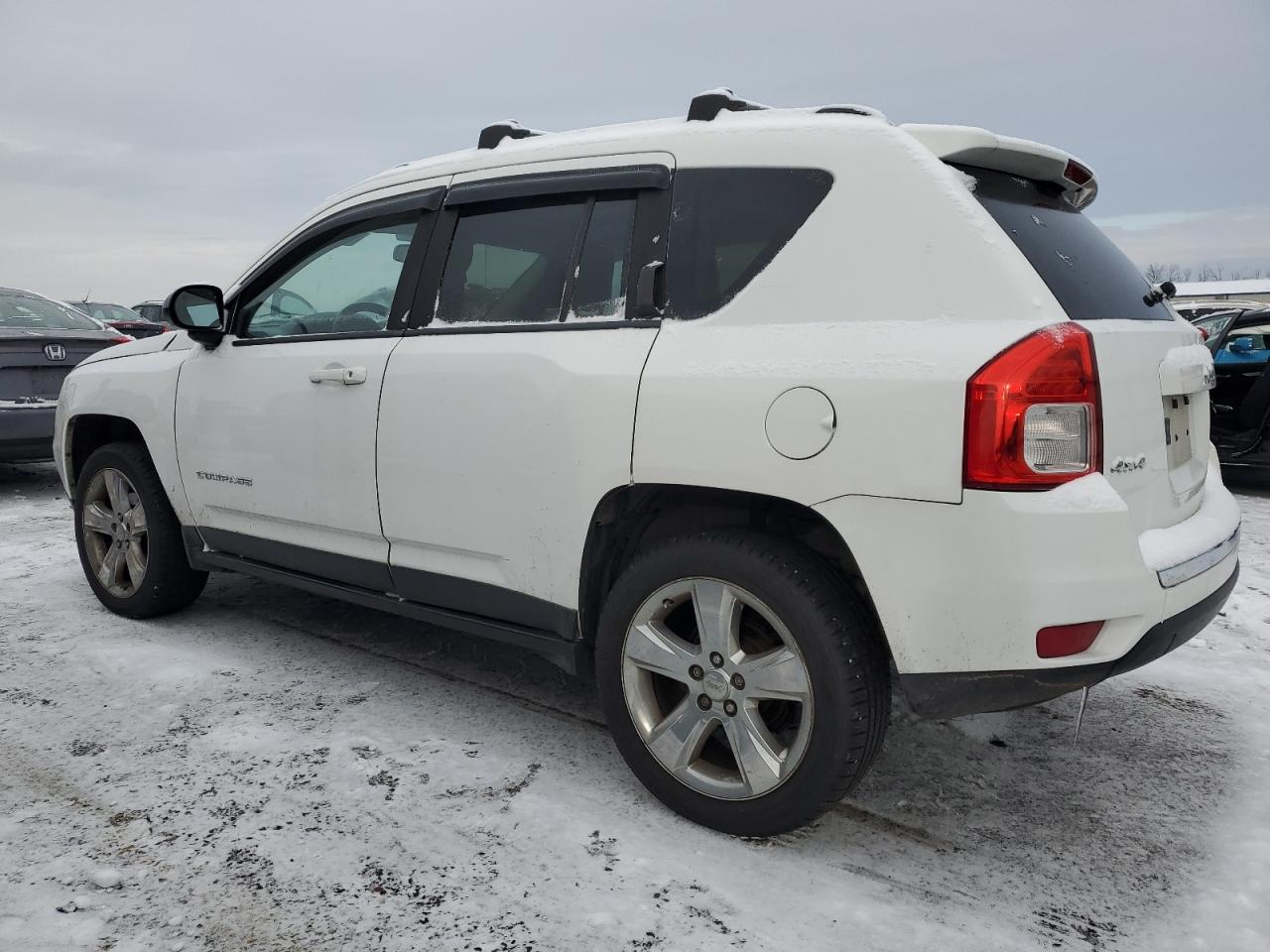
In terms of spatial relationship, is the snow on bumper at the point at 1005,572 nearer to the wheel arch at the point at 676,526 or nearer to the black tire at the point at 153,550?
the wheel arch at the point at 676,526

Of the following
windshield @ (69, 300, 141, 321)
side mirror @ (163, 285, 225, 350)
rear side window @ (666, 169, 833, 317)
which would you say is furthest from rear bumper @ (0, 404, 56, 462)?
windshield @ (69, 300, 141, 321)

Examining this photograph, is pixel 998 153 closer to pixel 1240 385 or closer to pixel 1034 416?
pixel 1034 416

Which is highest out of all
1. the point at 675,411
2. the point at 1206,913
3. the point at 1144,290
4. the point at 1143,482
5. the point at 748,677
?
the point at 1144,290

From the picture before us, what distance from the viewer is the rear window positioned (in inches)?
92.5

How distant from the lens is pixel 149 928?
2209 millimetres

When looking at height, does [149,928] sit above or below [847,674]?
below

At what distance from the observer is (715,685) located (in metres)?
2.57

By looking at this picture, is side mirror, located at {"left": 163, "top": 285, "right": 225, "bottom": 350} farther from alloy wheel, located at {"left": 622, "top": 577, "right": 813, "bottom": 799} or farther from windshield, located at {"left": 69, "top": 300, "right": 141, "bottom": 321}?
windshield, located at {"left": 69, "top": 300, "right": 141, "bottom": 321}

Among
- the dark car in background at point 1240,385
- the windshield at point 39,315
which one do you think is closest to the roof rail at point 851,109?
the dark car in background at point 1240,385

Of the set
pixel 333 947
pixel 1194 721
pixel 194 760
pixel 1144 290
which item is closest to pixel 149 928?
pixel 333 947

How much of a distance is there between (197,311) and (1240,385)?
824 centimetres

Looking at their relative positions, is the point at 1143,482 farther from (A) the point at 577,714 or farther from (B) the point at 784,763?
(A) the point at 577,714

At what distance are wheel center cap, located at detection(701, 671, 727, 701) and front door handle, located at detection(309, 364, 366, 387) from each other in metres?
1.59

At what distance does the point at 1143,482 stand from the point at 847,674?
2.82 feet
